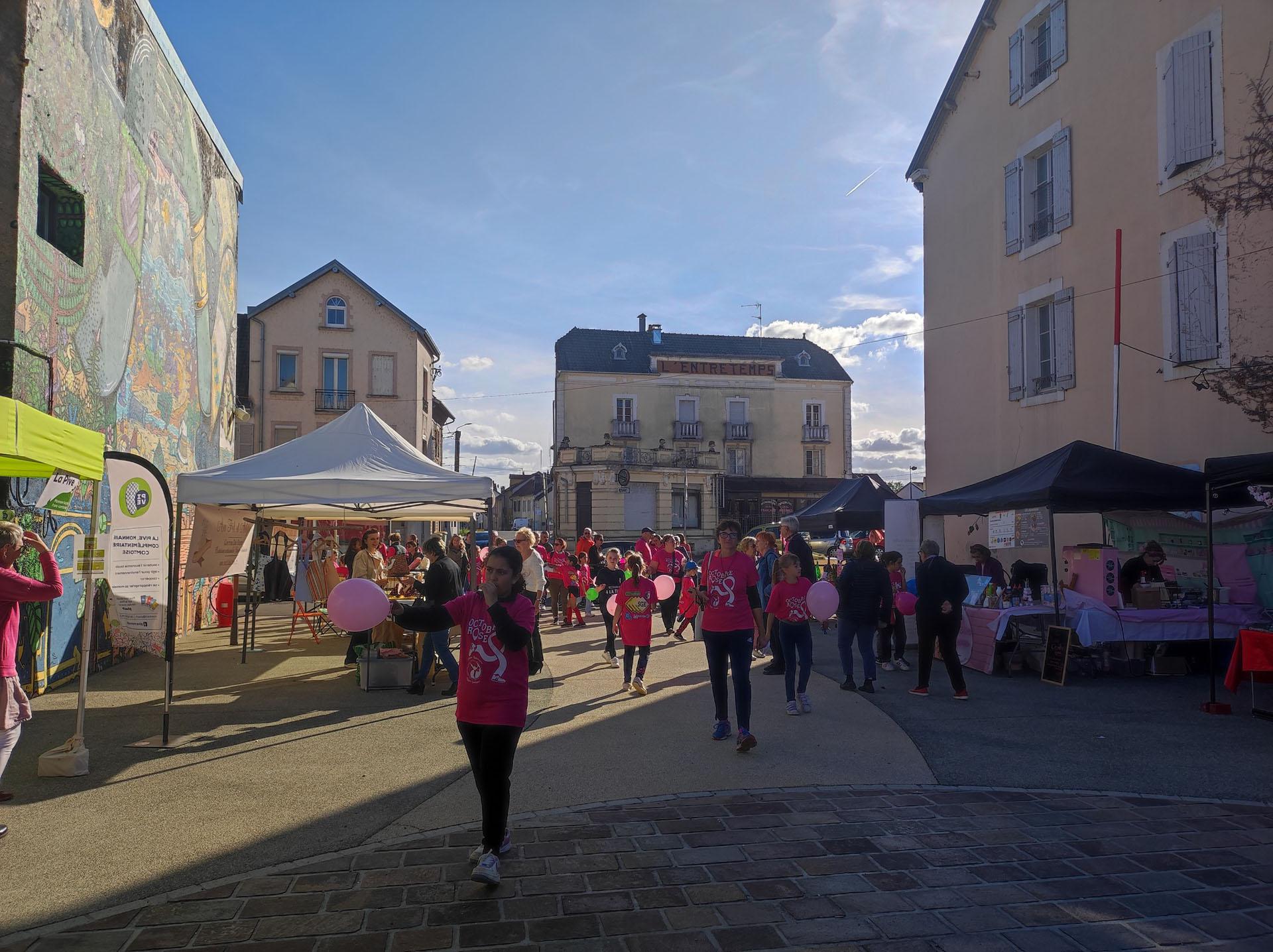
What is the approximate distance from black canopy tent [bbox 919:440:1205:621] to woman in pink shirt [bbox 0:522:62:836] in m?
9.76

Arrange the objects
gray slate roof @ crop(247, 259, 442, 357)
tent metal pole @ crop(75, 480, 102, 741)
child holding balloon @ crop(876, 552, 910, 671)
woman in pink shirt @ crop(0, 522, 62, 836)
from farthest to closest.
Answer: gray slate roof @ crop(247, 259, 442, 357) < child holding balloon @ crop(876, 552, 910, 671) < tent metal pole @ crop(75, 480, 102, 741) < woman in pink shirt @ crop(0, 522, 62, 836)

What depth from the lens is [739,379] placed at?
172 feet

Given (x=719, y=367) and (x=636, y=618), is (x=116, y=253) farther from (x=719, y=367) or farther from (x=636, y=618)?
(x=719, y=367)

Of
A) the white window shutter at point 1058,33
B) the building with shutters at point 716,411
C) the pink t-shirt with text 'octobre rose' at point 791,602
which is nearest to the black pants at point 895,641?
the pink t-shirt with text 'octobre rose' at point 791,602

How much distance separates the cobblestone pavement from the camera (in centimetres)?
367

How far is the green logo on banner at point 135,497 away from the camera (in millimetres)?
6672

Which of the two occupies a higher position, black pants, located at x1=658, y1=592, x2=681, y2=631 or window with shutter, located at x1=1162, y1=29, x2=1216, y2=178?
window with shutter, located at x1=1162, y1=29, x2=1216, y2=178

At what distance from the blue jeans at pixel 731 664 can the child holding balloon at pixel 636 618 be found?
6.62 feet

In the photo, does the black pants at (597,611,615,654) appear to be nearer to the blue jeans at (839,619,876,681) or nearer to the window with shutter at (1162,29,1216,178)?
the blue jeans at (839,619,876,681)

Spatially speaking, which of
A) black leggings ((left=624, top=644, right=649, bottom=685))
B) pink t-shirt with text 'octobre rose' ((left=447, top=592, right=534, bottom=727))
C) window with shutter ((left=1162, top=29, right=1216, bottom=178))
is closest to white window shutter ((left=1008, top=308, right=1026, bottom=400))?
window with shutter ((left=1162, top=29, right=1216, bottom=178))

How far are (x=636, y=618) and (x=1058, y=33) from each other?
14.2 metres

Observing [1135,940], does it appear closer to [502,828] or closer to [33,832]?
[502,828]

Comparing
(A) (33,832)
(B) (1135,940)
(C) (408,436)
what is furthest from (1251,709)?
(C) (408,436)

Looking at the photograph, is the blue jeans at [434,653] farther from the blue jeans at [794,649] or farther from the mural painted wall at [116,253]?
the mural painted wall at [116,253]
